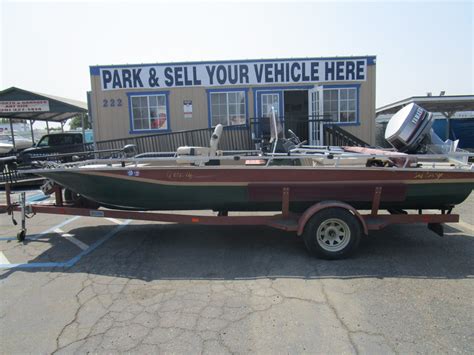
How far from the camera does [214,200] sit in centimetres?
461

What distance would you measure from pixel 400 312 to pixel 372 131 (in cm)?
1085

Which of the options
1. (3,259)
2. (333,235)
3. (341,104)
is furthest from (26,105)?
(333,235)

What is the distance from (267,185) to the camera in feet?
14.4

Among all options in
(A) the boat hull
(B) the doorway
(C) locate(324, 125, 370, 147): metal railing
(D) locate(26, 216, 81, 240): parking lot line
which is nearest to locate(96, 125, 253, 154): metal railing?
(B) the doorway

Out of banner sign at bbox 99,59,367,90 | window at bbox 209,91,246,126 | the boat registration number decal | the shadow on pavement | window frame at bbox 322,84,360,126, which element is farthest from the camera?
window at bbox 209,91,246,126

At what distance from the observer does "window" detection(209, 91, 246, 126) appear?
12781 millimetres

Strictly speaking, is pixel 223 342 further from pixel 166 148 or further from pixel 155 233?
pixel 166 148

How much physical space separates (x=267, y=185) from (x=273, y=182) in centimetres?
9

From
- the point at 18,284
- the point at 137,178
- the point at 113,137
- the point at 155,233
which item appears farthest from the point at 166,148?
the point at 18,284

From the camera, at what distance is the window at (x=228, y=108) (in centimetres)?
1278

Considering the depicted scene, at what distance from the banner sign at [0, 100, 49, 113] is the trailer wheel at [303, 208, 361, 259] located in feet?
46.8

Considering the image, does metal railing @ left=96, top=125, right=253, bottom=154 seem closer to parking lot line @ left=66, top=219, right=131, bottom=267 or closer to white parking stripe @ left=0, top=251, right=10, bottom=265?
parking lot line @ left=66, top=219, right=131, bottom=267

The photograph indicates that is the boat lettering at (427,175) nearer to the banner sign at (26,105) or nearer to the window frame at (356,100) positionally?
the window frame at (356,100)

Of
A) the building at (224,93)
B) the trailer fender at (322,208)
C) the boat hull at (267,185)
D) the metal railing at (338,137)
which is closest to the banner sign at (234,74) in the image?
the building at (224,93)
